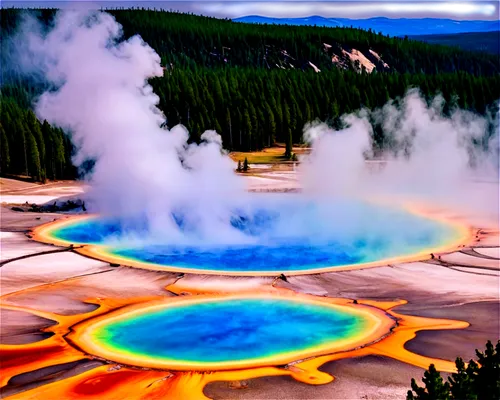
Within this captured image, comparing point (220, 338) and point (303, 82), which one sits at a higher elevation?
point (303, 82)

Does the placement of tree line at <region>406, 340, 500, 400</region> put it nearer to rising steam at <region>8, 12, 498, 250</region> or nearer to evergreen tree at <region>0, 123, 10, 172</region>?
rising steam at <region>8, 12, 498, 250</region>

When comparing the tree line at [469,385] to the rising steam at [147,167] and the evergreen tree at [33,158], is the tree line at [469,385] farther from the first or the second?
the evergreen tree at [33,158]

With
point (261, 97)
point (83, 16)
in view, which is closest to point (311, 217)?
point (83, 16)

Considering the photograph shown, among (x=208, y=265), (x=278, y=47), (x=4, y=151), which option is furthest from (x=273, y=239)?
(x=278, y=47)

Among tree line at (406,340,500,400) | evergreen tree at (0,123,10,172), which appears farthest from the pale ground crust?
evergreen tree at (0,123,10,172)

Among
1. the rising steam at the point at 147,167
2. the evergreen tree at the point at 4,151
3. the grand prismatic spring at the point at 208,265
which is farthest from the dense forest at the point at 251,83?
the rising steam at the point at 147,167

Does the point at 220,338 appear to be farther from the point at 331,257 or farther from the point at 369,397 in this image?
the point at 331,257
